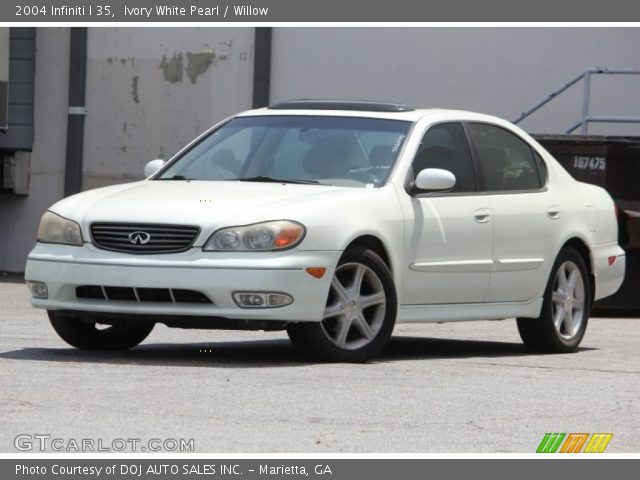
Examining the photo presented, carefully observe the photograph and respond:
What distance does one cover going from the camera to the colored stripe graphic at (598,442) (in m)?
6.64

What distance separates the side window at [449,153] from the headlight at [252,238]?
60.7 inches

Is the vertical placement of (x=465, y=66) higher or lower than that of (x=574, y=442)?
higher

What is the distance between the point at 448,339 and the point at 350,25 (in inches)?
384

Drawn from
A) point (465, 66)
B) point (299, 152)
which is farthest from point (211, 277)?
Result: point (465, 66)

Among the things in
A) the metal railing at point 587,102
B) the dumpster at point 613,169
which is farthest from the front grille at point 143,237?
the metal railing at point 587,102

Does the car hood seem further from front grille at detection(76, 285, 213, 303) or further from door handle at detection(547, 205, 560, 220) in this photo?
door handle at detection(547, 205, 560, 220)

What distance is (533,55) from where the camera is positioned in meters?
20.7

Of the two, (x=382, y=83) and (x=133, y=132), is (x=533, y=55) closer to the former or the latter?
(x=382, y=83)

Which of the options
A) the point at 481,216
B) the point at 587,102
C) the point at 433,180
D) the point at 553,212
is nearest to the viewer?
the point at 433,180

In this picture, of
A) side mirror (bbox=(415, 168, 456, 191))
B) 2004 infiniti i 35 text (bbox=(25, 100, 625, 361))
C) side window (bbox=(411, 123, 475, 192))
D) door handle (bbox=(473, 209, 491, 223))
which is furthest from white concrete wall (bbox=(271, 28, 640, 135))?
side mirror (bbox=(415, 168, 456, 191))

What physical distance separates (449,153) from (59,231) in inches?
103

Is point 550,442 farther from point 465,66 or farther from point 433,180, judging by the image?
point 465,66

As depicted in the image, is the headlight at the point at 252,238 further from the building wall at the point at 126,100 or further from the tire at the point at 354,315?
the building wall at the point at 126,100

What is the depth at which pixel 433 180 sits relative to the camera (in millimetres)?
10047
